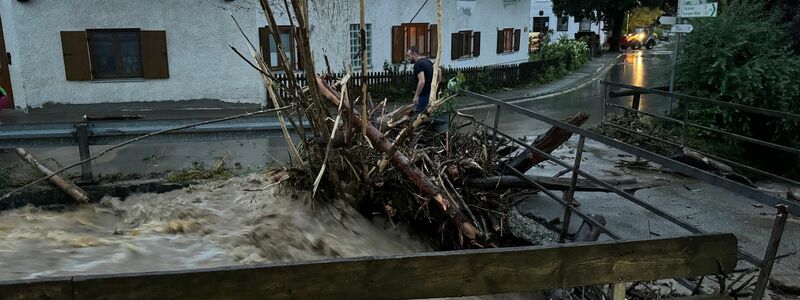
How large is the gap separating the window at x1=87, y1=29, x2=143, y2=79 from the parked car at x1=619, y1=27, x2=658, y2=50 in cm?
4048

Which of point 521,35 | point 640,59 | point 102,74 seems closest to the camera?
point 102,74

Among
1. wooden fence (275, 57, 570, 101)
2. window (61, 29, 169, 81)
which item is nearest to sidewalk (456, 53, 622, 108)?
wooden fence (275, 57, 570, 101)

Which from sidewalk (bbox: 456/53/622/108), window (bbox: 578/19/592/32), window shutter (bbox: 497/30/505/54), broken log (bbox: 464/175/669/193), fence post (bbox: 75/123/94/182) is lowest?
sidewalk (bbox: 456/53/622/108)

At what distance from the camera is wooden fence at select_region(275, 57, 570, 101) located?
59.7 ft

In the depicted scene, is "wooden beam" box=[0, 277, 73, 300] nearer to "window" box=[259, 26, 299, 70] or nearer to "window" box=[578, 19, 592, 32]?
"window" box=[259, 26, 299, 70]

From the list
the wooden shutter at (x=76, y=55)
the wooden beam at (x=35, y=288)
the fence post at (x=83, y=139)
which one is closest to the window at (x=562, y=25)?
the wooden shutter at (x=76, y=55)

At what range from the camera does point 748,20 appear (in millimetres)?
10195

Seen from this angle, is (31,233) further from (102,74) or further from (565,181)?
(102,74)

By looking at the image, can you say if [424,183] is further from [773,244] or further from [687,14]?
[687,14]

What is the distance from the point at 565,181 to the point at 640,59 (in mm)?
35239

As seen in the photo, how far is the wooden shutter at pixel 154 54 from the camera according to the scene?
47.6 ft

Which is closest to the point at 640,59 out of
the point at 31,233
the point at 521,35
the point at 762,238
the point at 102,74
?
the point at 521,35

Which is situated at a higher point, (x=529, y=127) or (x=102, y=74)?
(x=102, y=74)

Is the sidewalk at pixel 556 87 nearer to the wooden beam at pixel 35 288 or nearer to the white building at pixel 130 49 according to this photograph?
the white building at pixel 130 49
